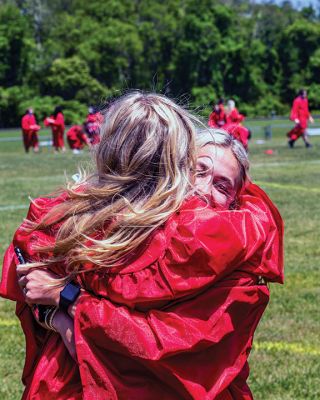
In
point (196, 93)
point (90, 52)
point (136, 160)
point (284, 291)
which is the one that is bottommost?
point (196, 93)

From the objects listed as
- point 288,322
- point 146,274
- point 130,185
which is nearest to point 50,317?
point 146,274

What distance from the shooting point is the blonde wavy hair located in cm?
233

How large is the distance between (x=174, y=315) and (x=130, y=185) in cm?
42

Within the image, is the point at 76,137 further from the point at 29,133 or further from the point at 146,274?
the point at 146,274

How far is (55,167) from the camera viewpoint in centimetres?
2088

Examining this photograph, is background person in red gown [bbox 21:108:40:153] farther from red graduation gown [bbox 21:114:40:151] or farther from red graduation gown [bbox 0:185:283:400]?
red graduation gown [bbox 0:185:283:400]

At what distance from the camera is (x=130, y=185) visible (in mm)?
2398

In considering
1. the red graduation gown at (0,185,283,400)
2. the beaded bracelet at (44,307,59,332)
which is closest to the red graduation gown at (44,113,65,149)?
the beaded bracelet at (44,307,59,332)

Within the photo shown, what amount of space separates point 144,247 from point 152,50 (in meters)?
67.6

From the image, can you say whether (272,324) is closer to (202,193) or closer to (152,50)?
(202,193)

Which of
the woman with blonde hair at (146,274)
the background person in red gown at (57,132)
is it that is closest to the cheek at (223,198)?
the woman with blonde hair at (146,274)

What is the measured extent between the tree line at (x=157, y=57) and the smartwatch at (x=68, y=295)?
55643mm

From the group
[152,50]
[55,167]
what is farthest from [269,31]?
[55,167]

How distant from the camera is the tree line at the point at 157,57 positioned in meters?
60.3
